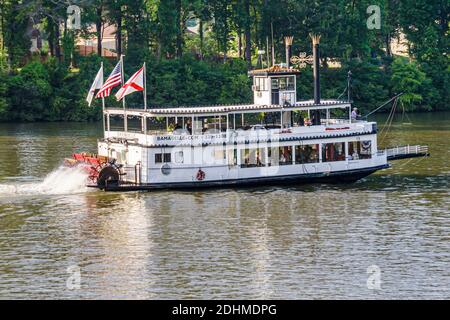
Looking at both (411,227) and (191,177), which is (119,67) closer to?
(191,177)

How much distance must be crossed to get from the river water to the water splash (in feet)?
0.29

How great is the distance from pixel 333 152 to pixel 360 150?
1.72 m

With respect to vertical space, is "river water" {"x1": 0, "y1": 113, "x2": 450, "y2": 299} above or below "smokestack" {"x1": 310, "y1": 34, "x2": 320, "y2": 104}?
below

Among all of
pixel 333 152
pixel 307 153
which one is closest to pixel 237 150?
pixel 307 153

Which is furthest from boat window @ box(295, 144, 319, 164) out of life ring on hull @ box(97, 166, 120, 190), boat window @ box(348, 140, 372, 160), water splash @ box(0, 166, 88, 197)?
water splash @ box(0, 166, 88, 197)

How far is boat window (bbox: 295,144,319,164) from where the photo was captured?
6775cm

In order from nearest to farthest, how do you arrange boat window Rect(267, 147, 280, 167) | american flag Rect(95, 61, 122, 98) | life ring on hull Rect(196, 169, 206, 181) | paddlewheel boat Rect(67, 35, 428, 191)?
Answer: paddlewheel boat Rect(67, 35, 428, 191)
life ring on hull Rect(196, 169, 206, 181)
american flag Rect(95, 61, 122, 98)
boat window Rect(267, 147, 280, 167)

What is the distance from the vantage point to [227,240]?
53594 mm

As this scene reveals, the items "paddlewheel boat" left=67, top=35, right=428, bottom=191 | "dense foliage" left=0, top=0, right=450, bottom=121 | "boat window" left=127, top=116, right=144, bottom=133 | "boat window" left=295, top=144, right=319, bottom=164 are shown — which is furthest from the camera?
"dense foliage" left=0, top=0, right=450, bottom=121

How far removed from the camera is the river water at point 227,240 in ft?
153

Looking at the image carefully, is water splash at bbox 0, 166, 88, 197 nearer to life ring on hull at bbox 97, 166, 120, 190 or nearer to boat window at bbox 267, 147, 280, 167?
life ring on hull at bbox 97, 166, 120, 190

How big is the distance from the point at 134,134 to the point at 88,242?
14.0m

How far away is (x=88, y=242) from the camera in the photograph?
5366 cm

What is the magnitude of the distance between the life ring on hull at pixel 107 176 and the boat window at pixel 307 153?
34.1 ft
